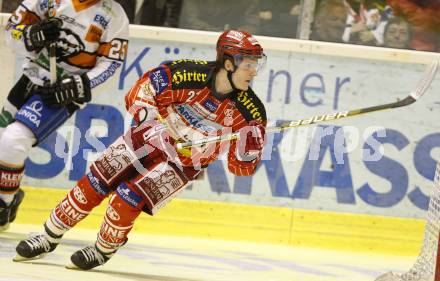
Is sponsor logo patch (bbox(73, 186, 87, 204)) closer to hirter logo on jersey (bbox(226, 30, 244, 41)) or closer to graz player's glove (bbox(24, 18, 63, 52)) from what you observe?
hirter logo on jersey (bbox(226, 30, 244, 41))

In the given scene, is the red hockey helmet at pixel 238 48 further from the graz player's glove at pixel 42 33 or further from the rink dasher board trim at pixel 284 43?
the rink dasher board trim at pixel 284 43

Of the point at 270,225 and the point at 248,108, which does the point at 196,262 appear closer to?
the point at 248,108

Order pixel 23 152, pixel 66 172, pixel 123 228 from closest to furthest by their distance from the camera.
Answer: pixel 123 228
pixel 23 152
pixel 66 172

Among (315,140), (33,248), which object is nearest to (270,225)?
(315,140)

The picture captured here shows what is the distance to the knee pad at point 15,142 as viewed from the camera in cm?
614

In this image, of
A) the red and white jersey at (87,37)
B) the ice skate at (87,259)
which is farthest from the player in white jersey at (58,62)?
the ice skate at (87,259)

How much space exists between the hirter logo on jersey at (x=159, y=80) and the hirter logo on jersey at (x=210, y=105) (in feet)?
0.79

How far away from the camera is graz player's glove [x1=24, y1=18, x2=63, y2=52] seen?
6180 millimetres

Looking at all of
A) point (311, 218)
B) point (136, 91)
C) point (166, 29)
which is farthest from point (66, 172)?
point (136, 91)

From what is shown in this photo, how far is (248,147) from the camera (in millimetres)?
5250

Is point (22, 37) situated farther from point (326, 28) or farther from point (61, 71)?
point (326, 28)

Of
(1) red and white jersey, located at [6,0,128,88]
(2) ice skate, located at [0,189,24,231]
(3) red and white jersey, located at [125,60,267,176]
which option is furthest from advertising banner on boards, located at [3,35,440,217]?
(3) red and white jersey, located at [125,60,267,176]

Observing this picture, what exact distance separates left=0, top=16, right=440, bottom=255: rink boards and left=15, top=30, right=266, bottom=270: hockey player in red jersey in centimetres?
220

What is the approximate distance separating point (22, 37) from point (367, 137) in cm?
275
